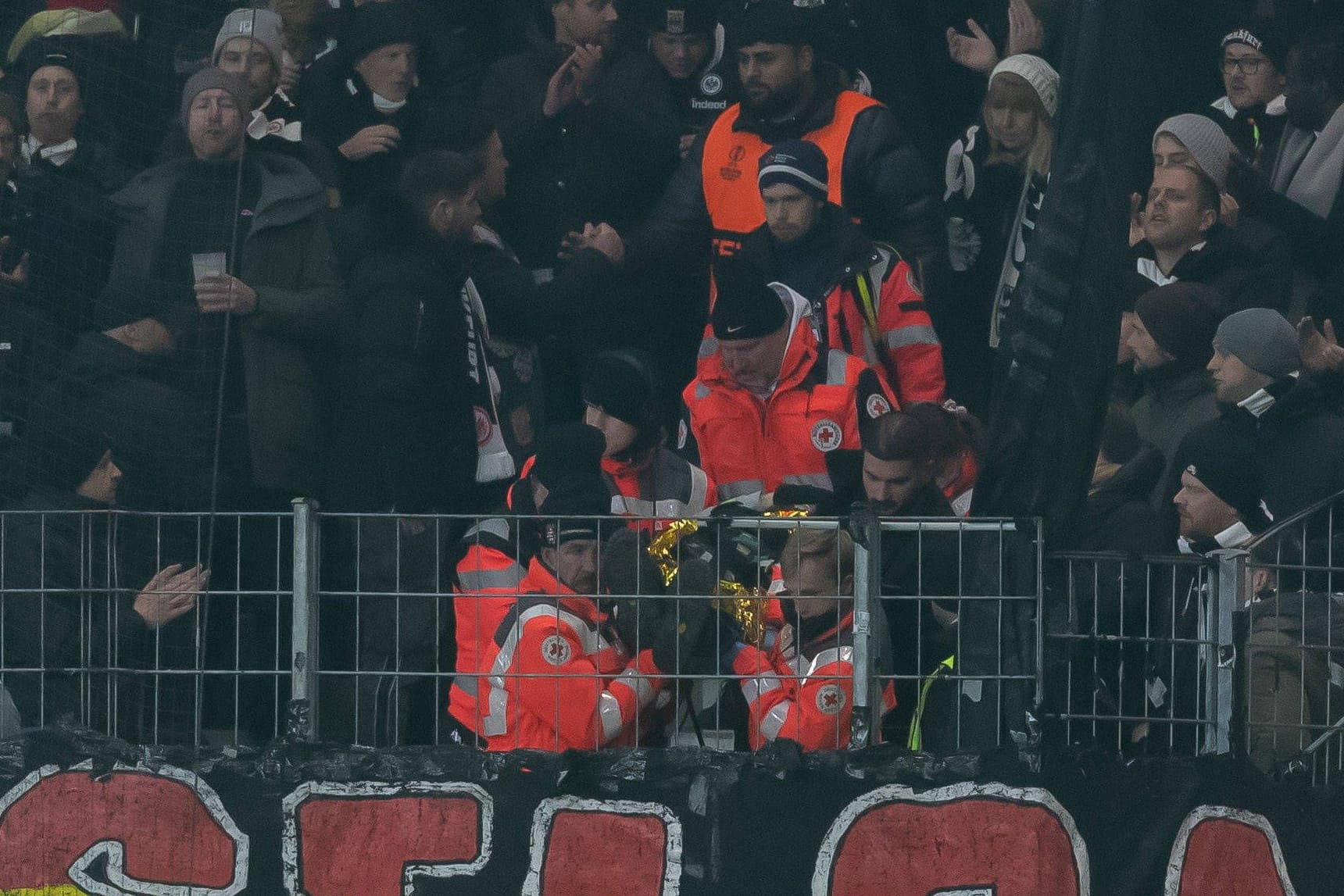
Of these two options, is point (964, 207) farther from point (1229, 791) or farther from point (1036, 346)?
point (1229, 791)

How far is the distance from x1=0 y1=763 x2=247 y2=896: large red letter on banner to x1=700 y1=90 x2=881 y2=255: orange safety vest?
2.69m

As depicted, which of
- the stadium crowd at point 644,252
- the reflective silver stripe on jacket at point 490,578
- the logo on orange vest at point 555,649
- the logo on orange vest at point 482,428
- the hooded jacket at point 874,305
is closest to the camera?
the logo on orange vest at point 555,649

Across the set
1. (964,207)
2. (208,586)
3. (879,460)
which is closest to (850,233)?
(964,207)

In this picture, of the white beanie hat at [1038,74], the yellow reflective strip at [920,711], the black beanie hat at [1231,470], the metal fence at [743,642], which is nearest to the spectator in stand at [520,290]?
the metal fence at [743,642]

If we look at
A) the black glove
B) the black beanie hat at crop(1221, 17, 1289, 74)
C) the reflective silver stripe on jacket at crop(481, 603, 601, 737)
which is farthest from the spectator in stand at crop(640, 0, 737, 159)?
Result: the reflective silver stripe on jacket at crop(481, 603, 601, 737)

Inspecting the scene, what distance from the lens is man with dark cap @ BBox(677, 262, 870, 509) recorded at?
6.04 metres

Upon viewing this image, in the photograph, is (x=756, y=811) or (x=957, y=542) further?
(x=957, y=542)

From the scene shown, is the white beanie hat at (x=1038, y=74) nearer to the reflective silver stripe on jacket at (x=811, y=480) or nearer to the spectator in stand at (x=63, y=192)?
the reflective silver stripe on jacket at (x=811, y=480)

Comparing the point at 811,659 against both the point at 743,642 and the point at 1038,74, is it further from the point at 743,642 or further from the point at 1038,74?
the point at 1038,74

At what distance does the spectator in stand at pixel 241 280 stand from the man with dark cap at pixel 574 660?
1611mm

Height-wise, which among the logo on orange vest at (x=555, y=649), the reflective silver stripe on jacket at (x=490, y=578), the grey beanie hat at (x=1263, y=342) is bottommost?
the logo on orange vest at (x=555, y=649)

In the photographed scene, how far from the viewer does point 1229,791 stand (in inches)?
189

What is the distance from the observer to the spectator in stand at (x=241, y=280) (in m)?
5.97

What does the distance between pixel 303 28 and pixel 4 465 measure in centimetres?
187
